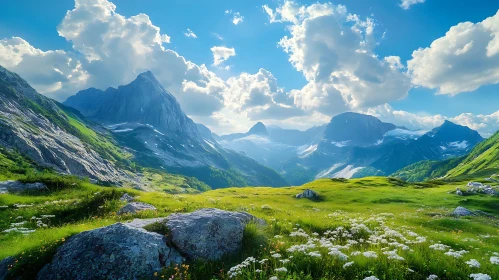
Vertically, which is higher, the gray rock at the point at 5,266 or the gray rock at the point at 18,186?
the gray rock at the point at 18,186

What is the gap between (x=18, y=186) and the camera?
3766 centimetres

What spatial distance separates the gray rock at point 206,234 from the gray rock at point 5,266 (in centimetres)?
682

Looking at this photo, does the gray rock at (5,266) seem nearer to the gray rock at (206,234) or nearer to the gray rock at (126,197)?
the gray rock at (206,234)

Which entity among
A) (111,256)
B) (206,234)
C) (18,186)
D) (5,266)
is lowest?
(5,266)

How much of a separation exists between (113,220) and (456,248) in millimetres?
23526

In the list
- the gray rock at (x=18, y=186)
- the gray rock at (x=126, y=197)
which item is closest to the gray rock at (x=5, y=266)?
the gray rock at (x=126, y=197)

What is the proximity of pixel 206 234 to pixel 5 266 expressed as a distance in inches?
351

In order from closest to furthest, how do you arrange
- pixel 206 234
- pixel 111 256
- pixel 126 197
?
pixel 111 256 < pixel 206 234 < pixel 126 197

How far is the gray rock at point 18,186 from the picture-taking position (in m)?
36.4

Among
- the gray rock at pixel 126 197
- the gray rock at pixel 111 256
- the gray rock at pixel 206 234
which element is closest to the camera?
the gray rock at pixel 111 256

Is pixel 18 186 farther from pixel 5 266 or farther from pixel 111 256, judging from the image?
pixel 111 256

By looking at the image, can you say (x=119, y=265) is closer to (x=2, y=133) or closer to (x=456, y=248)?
(x=456, y=248)

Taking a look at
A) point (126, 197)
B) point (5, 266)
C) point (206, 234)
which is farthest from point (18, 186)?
point (206, 234)

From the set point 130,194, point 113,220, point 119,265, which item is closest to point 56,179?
point 130,194
